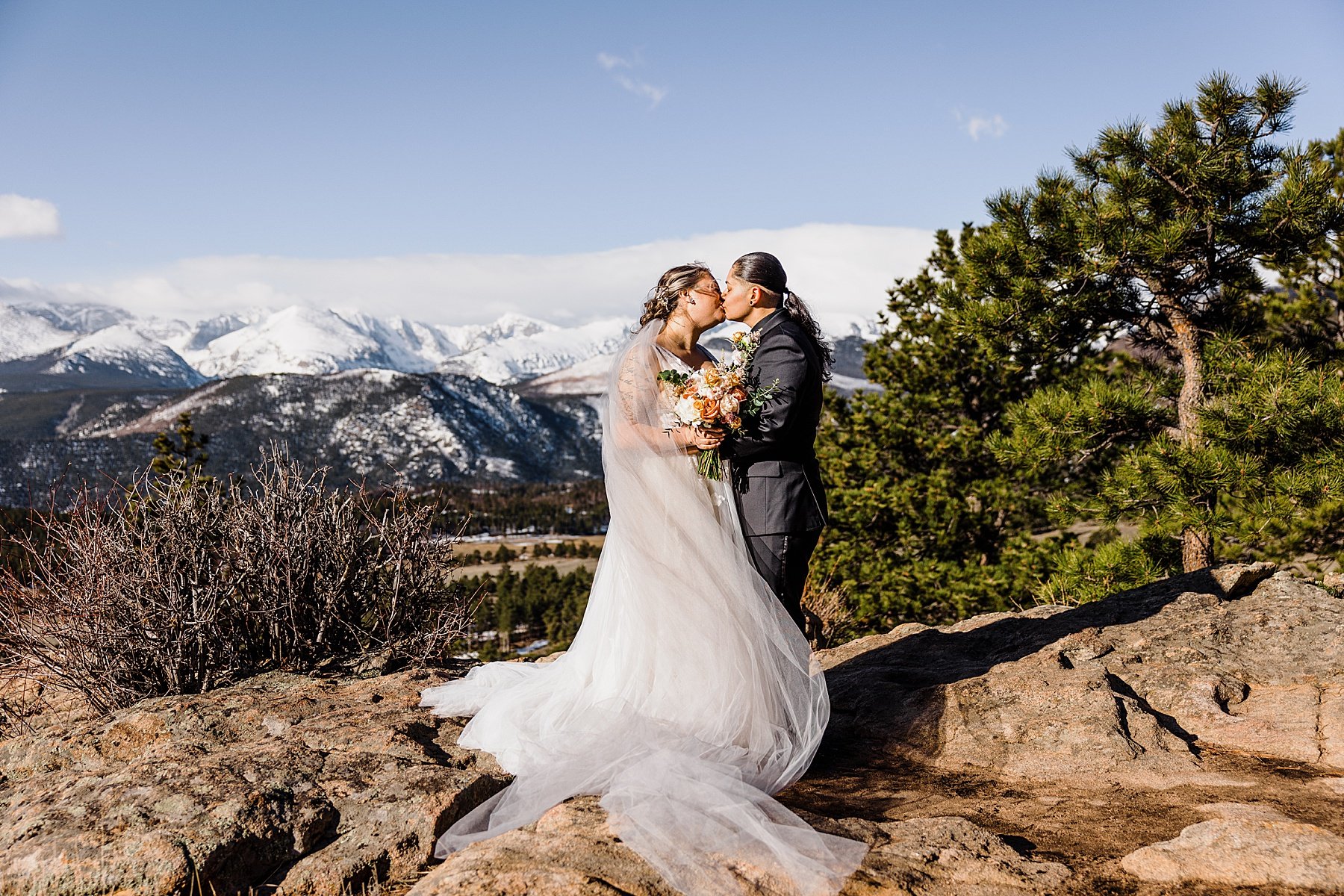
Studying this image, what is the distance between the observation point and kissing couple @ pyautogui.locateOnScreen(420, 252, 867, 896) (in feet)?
15.1

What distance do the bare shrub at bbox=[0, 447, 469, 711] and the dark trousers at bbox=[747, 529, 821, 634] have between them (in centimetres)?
341

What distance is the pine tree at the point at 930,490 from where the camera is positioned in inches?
643

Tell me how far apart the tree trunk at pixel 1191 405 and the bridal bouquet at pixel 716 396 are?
7819mm

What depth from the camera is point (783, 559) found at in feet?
16.1

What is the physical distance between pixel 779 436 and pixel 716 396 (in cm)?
46

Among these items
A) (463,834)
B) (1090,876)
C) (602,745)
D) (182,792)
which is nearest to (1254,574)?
(1090,876)

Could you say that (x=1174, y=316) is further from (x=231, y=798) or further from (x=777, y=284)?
(x=231, y=798)

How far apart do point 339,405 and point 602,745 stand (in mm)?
191413

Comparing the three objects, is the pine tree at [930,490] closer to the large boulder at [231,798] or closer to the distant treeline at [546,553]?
the large boulder at [231,798]

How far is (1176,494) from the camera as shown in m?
9.84

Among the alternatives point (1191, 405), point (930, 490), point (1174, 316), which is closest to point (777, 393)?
point (1191, 405)

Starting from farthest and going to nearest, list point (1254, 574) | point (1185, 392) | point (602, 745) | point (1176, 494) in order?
point (1185, 392) → point (1176, 494) → point (1254, 574) → point (602, 745)

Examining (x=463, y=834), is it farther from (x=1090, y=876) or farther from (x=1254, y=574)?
(x=1254, y=574)

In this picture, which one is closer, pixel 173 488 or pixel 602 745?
pixel 602 745
